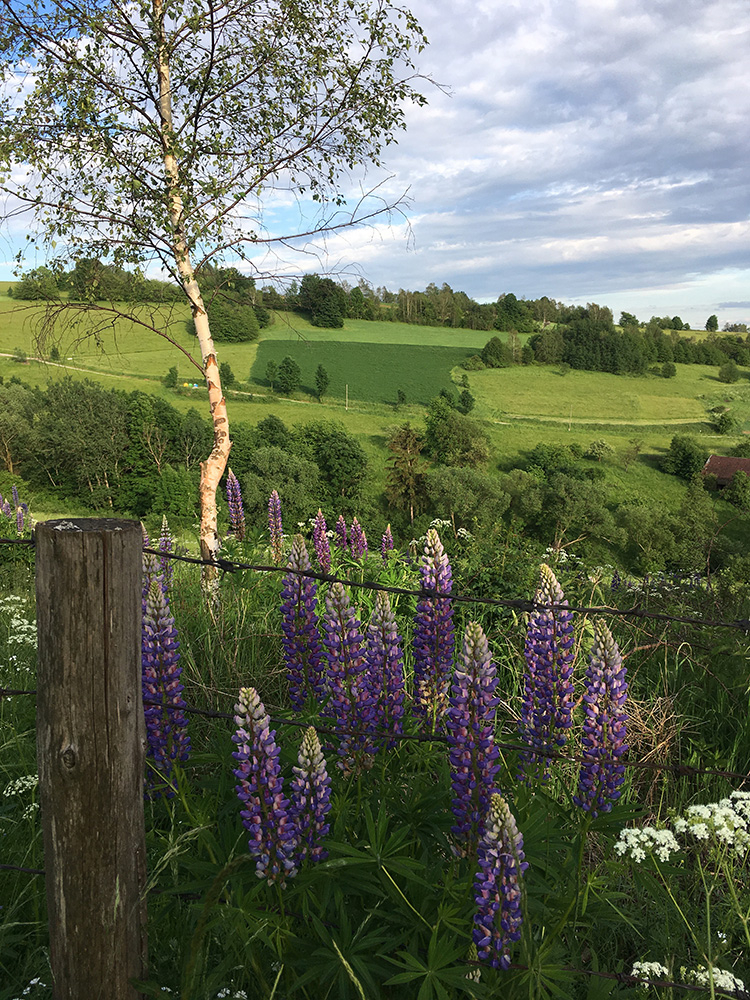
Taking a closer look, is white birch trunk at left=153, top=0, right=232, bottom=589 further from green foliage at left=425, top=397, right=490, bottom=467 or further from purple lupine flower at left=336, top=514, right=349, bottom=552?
green foliage at left=425, top=397, right=490, bottom=467

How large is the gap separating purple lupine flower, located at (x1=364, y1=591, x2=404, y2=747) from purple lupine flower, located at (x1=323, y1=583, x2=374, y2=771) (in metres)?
0.04

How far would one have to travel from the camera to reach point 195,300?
10516mm

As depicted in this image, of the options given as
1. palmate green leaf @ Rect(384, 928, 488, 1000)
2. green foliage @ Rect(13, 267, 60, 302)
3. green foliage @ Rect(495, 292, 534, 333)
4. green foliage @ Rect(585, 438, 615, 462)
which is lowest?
green foliage @ Rect(585, 438, 615, 462)

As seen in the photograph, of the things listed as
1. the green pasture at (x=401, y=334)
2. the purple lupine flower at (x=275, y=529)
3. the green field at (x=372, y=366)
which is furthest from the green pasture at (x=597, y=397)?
the purple lupine flower at (x=275, y=529)

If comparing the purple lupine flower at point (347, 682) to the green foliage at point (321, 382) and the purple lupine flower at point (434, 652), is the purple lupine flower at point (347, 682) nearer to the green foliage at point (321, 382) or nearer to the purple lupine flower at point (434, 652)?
the purple lupine flower at point (434, 652)

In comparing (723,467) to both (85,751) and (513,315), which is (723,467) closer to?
(513,315)

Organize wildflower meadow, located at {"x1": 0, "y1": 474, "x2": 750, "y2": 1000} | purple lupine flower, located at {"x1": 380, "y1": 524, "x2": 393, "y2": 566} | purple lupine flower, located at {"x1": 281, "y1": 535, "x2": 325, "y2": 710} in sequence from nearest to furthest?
1. wildflower meadow, located at {"x1": 0, "y1": 474, "x2": 750, "y2": 1000}
2. purple lupine flower, located at {"x1": 281, "y1": 535, "x2": 325, "y2": 710}
3. purple lupine flower, located at {"x1": 380, "y1": 524, "x2": 393, "y2": 566}

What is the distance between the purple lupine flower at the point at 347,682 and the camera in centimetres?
248

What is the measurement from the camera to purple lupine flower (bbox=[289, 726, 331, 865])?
2.03 metres

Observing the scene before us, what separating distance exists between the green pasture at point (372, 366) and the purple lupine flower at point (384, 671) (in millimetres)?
48173

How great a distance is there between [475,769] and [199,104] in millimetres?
11492

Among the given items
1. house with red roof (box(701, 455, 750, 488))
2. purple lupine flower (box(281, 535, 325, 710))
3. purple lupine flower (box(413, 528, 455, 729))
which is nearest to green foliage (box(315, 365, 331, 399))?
house with red roof (box(701, 455, 750, 488))

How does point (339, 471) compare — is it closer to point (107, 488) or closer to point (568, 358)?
point (107, 488)

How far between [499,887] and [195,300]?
400 inches
